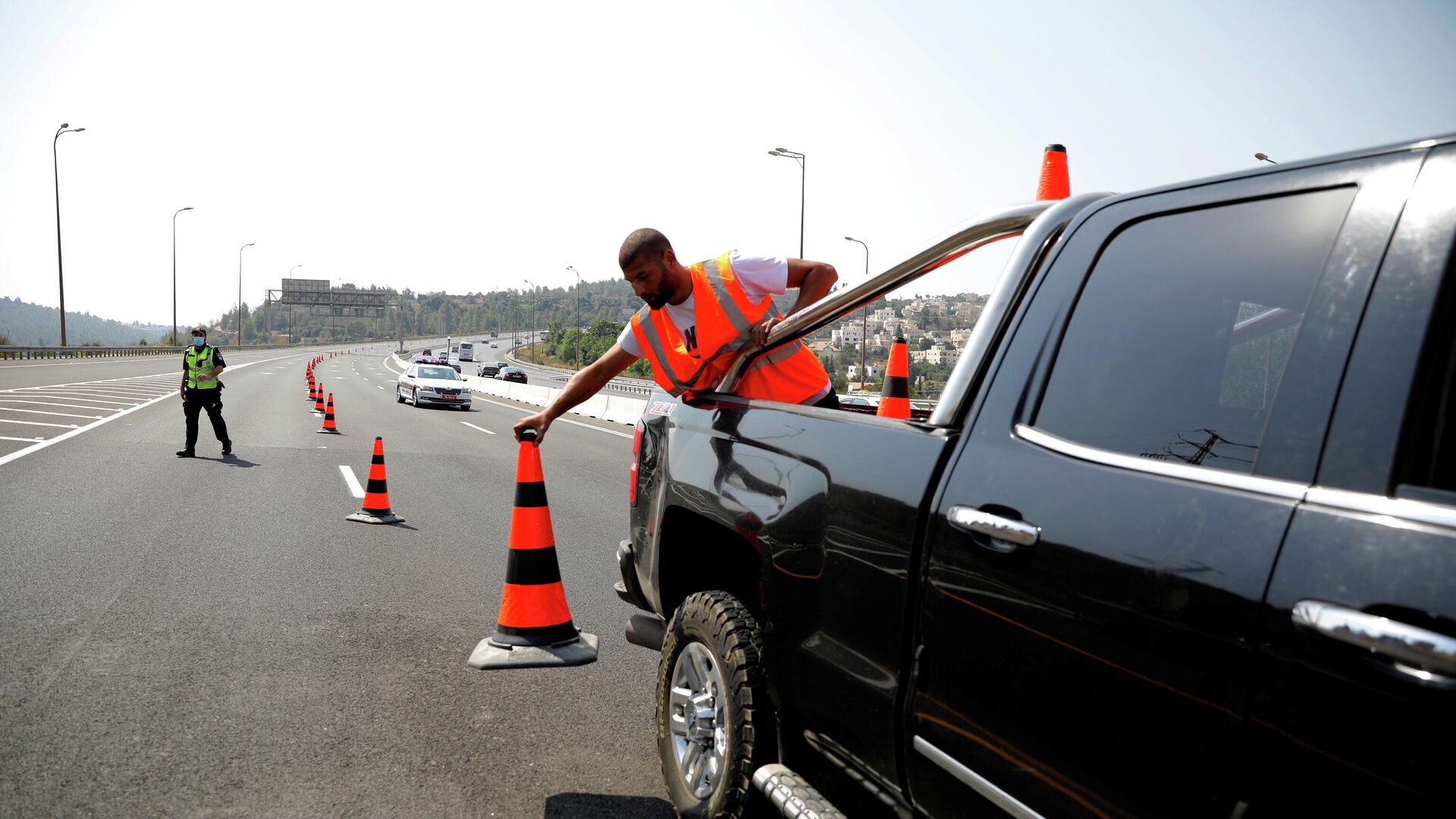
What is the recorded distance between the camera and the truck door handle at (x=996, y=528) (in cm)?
191

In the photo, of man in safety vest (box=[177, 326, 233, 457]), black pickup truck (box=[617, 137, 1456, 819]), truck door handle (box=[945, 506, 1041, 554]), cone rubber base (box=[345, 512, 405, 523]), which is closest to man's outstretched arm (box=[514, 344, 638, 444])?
black pickup truck (box=[617, 137, 1456, 819])

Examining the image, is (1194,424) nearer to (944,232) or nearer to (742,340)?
(944,232)

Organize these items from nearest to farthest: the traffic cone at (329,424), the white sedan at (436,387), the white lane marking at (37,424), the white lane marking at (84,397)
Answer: the white lane marking at (37,424)
the traffic cone at (329,424)
the white lane marking at (84,397)
the white sedan at (436,387)

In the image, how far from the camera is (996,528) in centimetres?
197

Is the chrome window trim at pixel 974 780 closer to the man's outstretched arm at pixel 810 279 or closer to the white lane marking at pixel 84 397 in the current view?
the man's outstretched arm at pixel 810 279

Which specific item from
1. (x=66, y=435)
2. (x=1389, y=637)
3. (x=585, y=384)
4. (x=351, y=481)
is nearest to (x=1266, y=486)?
(x=1389, y=637)

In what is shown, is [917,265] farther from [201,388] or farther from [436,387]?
[436,387]

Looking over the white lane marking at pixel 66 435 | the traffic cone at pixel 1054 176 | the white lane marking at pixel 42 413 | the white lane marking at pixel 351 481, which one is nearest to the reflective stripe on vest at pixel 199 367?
the white lane marking at pixel 66 435

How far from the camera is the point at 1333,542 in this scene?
1418 mm

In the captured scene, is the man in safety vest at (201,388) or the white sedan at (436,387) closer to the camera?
the man in safety vest at (201,388)

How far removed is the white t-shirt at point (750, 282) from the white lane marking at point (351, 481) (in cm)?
778

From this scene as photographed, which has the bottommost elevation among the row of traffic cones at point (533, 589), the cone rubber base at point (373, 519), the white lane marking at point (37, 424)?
the white lane marking at point (37, 424)

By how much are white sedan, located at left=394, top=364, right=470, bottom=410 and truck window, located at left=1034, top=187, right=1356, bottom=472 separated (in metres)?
28.9

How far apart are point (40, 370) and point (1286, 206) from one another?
47404mm
